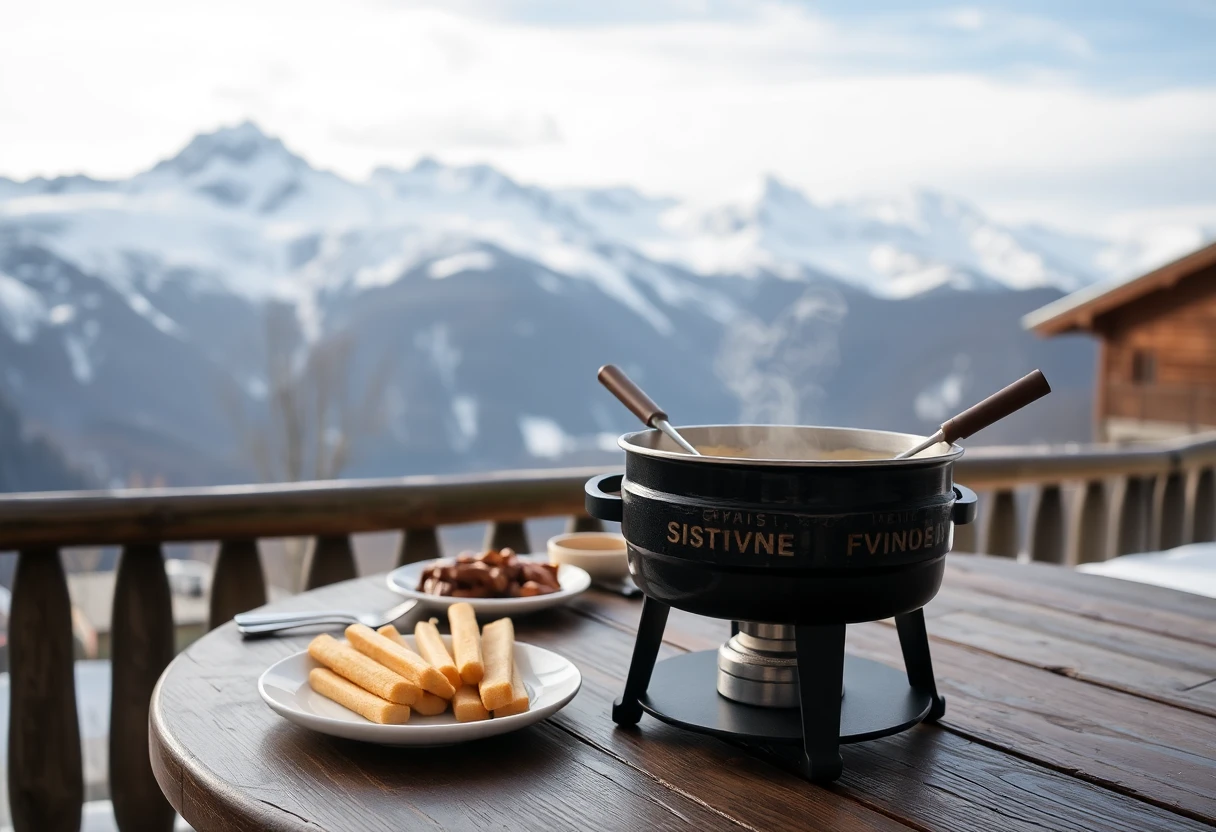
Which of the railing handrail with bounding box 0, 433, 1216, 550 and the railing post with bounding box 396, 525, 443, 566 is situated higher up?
the railing handrail with bounding box 0, 433, 1216, 550

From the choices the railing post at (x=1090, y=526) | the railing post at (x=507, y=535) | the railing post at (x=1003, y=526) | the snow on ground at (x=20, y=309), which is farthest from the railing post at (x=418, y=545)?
the snow on ground at (x=20, y=309)

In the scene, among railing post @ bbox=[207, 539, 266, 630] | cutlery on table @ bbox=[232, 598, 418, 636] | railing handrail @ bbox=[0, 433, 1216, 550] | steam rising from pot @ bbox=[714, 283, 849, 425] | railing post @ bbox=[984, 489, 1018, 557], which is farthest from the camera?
steam rising from pot @ bbox=[714, 283, 849, 425]

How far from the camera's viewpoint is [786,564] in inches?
29.9

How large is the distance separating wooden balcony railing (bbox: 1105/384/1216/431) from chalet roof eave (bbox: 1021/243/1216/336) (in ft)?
4.24

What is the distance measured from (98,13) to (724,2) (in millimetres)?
13889

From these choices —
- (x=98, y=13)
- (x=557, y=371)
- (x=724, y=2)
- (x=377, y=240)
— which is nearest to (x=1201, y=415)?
(x=557, y=371)

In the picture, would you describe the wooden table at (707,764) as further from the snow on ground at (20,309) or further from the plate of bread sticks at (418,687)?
the snow on ground at (20,309)

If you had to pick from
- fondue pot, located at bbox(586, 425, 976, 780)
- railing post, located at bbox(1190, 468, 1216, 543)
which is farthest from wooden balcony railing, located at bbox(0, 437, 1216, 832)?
railing post, located at bbox(1190, 468, 1216, 543)

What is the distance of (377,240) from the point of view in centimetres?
2608

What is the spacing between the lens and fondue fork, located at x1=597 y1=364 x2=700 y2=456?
0.90 metres

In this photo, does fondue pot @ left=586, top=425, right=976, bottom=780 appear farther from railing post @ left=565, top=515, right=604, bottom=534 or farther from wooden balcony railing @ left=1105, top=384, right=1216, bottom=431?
wooden balcony railing @ left=1105, top=384, right=1216, bottom=431

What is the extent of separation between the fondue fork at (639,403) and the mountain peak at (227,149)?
90.4 ft

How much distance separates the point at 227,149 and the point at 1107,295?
21.7 metres

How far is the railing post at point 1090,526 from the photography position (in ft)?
8.87
